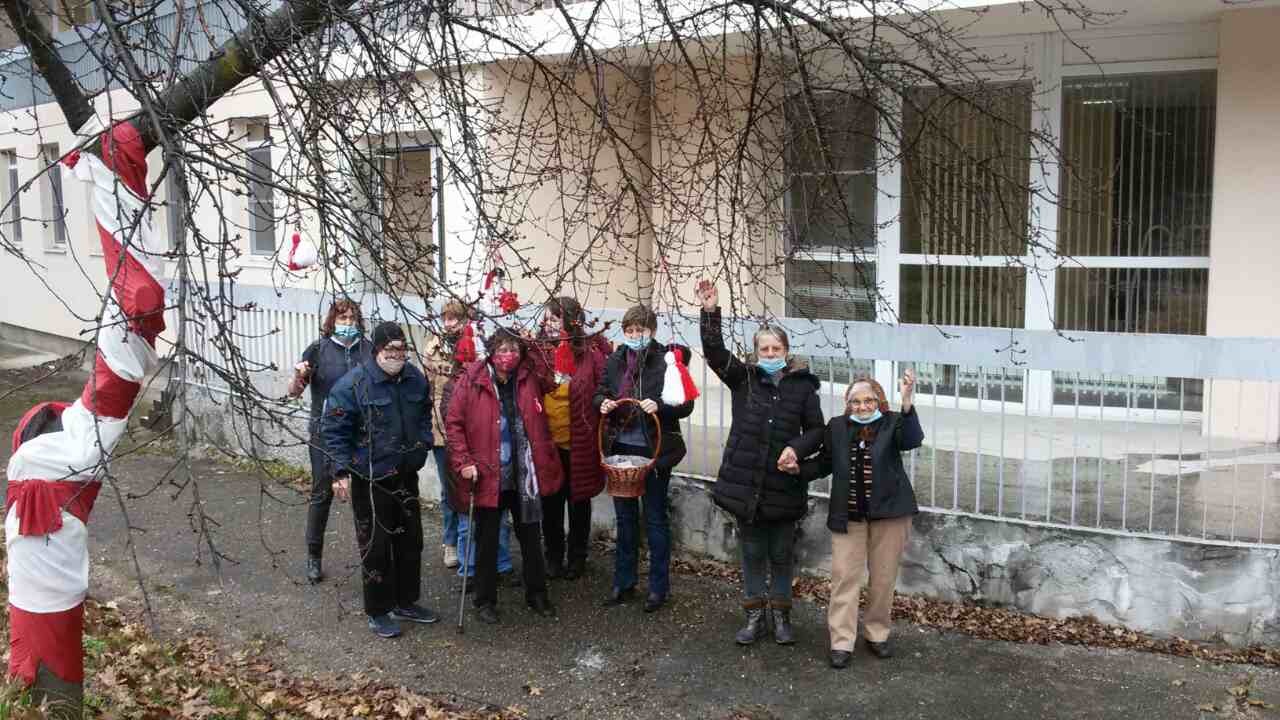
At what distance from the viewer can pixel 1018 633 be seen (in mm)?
6609

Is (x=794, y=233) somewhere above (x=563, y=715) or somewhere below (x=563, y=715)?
above

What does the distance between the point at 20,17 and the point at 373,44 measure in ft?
4.89

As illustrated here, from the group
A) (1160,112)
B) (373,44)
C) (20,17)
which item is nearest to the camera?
(20,17)

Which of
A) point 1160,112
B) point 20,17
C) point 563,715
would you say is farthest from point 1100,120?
point 20,17

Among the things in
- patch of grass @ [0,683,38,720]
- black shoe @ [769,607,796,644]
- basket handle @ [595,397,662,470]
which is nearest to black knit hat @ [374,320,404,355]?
basket handle @ [595,397,662,470]

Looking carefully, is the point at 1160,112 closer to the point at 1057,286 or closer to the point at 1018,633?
the point at 1057,286

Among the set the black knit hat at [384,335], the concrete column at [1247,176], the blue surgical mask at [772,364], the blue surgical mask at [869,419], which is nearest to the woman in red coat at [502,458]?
the black knit hat at [384,335]

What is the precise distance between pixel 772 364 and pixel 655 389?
83 centimetres

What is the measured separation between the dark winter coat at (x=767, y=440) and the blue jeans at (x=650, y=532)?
58 cm

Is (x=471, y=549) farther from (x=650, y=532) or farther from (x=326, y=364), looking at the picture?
(x=326, y=364)

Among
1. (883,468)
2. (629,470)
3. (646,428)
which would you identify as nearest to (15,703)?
(629,470)

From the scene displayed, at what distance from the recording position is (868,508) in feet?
20.5

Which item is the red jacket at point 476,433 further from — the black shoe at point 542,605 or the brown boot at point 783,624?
the brown boot at point 783,624

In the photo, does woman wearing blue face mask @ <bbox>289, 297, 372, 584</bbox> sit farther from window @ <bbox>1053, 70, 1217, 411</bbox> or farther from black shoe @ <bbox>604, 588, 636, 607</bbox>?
window @ <bbox>1053, 70, 1217, 411</bbox>
